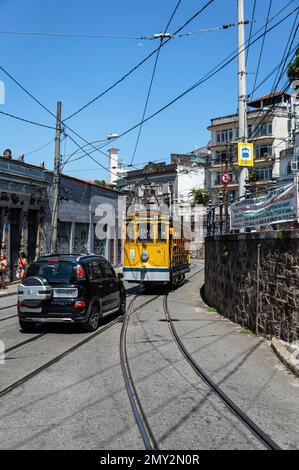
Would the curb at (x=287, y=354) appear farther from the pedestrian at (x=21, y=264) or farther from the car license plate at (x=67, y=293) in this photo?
the pedestrian at (x=21, y=264)

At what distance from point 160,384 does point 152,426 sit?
1.76m

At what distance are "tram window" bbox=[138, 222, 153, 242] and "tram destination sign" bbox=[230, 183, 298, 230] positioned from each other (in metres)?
6.66

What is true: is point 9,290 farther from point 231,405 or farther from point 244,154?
point 231,405

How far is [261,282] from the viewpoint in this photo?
36.5 feet

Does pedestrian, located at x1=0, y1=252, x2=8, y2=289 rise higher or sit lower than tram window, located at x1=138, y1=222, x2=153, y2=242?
lower

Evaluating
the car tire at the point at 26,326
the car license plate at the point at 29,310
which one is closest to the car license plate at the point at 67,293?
the car license plate at the point at 29,310

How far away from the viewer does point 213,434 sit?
491 centimetres

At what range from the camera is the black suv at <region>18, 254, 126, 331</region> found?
1059 centimetres

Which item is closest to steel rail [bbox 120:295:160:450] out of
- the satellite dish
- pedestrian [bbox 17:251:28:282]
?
pedestrian [bbox 17:251:28:282]

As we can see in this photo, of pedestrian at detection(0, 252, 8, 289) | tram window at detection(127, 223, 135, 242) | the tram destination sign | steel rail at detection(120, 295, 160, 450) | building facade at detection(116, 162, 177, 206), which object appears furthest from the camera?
building facade at detection(116, 162, 177, 206)

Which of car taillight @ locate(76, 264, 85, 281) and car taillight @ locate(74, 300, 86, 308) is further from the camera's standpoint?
car taillight @ locate(76, 264, 85, 281)

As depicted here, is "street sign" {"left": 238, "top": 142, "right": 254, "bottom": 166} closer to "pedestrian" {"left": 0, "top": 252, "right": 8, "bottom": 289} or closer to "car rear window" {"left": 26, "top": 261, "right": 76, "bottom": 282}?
"car rear window" {"left": 26, "top": 261, "right": 76, "bottom": 282}

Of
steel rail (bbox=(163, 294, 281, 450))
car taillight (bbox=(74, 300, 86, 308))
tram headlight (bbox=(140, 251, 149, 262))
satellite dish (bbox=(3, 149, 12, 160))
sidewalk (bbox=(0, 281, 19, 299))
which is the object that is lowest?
steel rail (bbox=(163, 294, 281, 450))

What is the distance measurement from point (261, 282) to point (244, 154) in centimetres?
649
